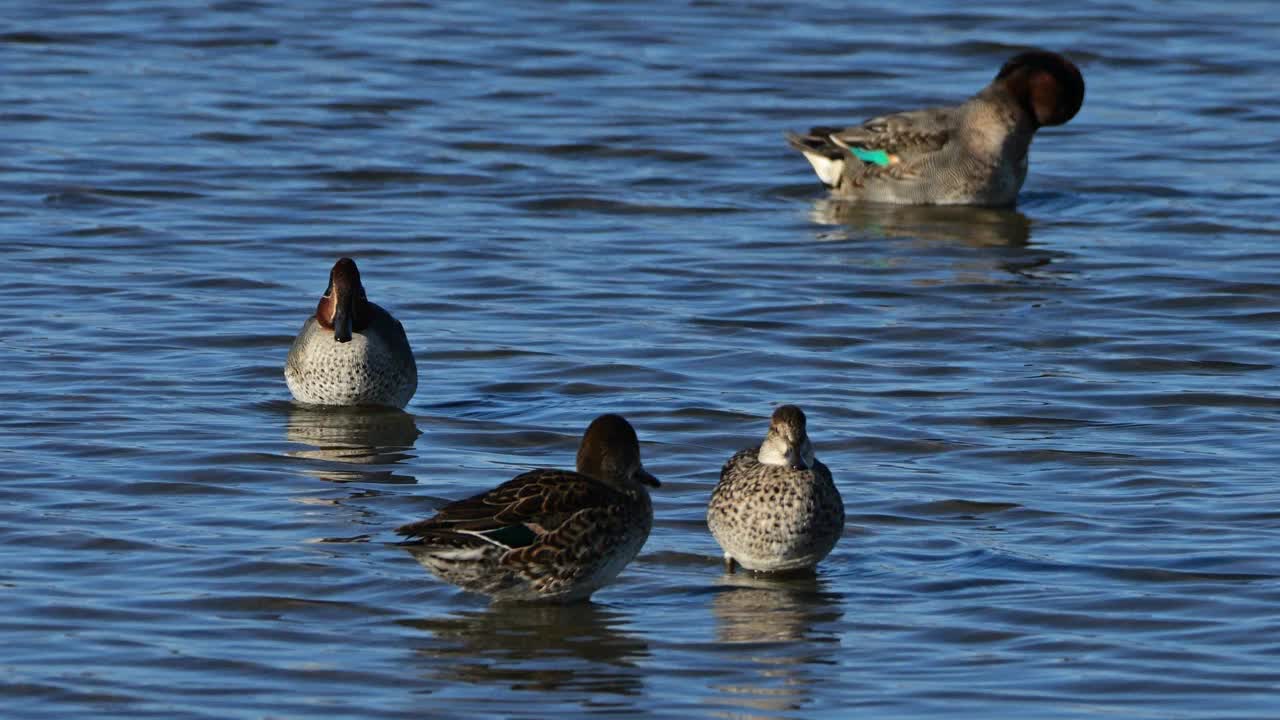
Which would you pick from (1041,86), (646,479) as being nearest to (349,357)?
(646,479)

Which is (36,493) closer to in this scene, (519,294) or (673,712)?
(673,712)

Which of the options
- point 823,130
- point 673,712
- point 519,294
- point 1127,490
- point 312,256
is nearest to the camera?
point 673,712

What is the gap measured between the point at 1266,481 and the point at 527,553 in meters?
3.50

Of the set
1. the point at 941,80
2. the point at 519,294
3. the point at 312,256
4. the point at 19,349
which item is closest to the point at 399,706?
the point at 19,349

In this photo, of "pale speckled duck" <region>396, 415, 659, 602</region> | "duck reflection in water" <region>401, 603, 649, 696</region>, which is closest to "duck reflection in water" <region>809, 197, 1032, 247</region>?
"pale speckled duck" <region>396, 415, 659, 602</region>

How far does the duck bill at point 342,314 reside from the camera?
37.3ft

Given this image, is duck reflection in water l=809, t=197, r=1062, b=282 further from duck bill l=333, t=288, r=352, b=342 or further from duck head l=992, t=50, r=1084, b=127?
duck bill l=333, t=288, r=352, b=342

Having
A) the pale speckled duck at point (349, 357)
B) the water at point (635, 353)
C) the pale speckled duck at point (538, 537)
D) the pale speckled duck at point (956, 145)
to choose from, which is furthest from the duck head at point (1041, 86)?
the pale speckled duck at point (538, 537)

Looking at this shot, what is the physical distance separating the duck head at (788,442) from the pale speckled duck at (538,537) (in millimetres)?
513

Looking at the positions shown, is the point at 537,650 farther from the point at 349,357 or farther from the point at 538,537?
the point at 349,357

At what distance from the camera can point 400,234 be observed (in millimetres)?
15688

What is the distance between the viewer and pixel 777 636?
8250 millimetres

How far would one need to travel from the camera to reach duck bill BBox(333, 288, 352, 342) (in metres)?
11.4

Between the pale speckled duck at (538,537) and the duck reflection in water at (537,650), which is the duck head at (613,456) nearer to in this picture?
the pale speckled duck at (538,537)
